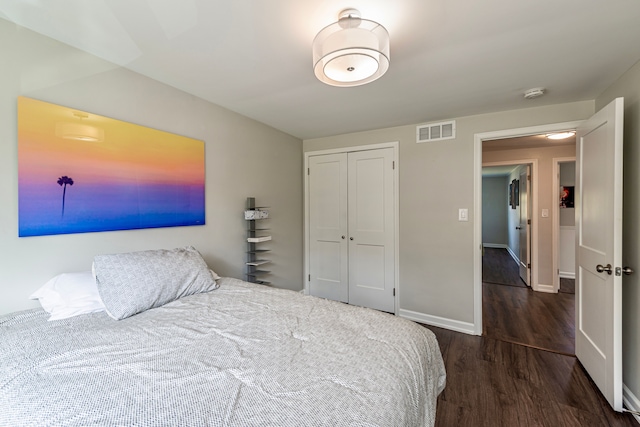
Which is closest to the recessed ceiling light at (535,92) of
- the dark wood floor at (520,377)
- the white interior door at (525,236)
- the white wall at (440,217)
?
the white wall at (440,217)

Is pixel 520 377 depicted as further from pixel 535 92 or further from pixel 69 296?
pixel 69 296

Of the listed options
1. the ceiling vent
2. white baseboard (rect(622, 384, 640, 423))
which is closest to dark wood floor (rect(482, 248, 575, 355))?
white baseboard (rect(622, 384, 640, 423))

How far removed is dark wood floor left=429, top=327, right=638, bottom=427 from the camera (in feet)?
5.59

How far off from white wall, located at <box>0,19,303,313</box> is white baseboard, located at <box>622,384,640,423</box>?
9.97 feet

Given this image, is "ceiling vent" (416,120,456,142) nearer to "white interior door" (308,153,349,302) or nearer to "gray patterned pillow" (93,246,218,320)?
"white interior door" (308,153,349,302)

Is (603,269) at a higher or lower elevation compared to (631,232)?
lower

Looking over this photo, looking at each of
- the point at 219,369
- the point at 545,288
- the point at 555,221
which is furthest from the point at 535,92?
the point at 545,288

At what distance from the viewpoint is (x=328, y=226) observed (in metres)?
3.70

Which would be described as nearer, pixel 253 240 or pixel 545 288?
pixel 253 240

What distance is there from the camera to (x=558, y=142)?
394 cm

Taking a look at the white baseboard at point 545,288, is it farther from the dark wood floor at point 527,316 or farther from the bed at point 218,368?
the bed at point 218,368

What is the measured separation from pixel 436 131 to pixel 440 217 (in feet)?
3.19

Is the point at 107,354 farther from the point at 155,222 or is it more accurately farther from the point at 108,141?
the point at 108,141

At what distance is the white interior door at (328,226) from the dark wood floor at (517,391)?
1524mm
